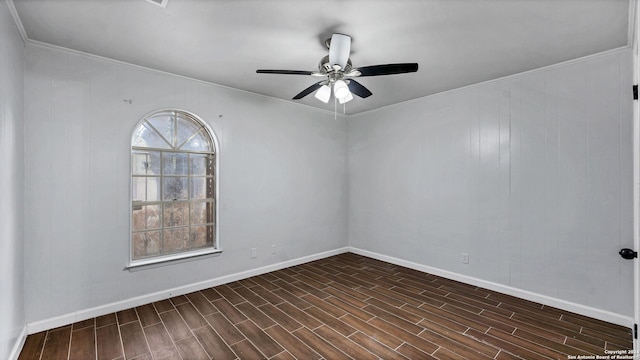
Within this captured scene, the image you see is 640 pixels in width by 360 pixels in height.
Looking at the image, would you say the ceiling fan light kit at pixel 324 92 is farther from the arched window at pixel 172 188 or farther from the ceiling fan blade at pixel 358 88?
the arched window at pixel 172 188

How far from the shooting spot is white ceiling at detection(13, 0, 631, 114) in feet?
6.70

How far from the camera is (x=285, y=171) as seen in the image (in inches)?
173

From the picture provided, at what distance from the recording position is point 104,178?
288cm

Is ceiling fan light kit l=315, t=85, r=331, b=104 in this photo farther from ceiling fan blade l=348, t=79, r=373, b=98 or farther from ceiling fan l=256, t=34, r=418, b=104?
ceiling fan blade l=348, t=79, r=373, b=98

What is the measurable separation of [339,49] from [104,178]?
257 centimetres

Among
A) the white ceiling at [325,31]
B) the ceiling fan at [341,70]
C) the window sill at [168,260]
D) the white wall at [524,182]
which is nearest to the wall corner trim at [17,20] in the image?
the white ceiling at [325,31]

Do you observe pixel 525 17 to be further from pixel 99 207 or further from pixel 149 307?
pixel 149 307

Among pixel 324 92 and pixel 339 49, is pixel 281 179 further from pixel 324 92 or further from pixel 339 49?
pixel 339 49

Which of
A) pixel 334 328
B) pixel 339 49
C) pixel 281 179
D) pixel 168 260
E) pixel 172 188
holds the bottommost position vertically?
pixel 334 328

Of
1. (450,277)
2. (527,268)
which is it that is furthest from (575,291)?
(450,277)

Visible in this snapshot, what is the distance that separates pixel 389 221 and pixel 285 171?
181 centimetres

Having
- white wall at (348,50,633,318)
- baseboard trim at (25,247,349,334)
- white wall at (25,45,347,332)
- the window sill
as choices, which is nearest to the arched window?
the window sill

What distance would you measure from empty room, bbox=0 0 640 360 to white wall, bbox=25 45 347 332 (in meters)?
0.02

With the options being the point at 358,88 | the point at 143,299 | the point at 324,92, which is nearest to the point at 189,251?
the point at 143,299
